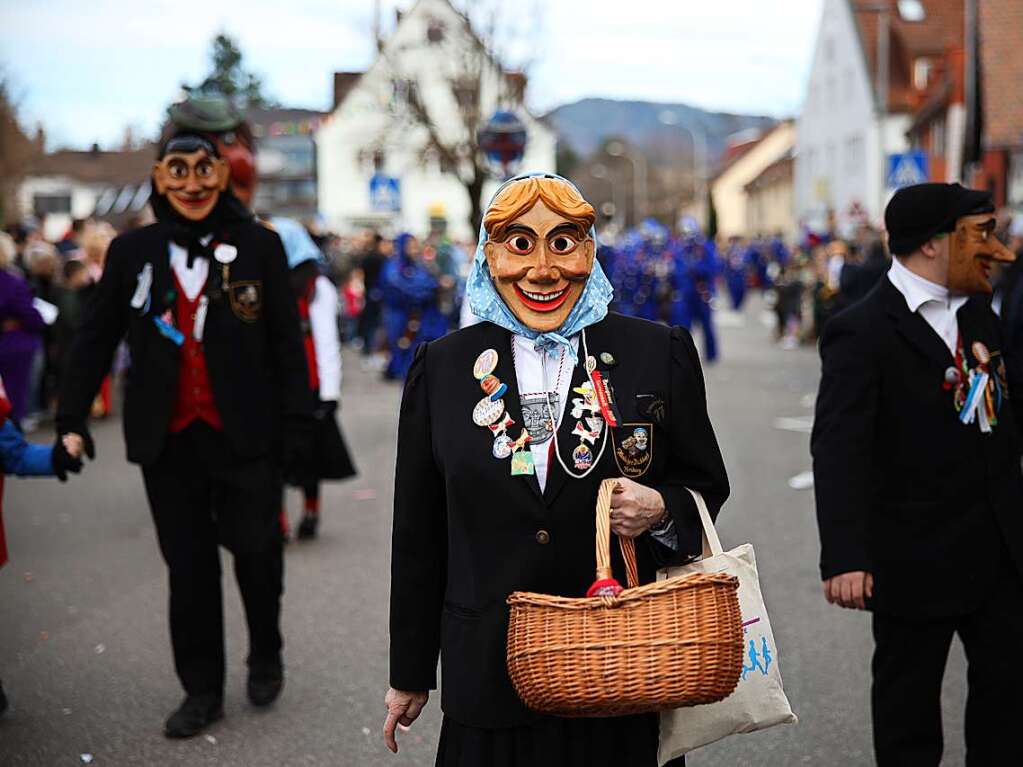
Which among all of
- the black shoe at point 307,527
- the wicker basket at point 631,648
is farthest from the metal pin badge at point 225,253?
the black shoe at point 307,527

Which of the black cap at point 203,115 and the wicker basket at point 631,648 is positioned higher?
the black cap at point 203,115

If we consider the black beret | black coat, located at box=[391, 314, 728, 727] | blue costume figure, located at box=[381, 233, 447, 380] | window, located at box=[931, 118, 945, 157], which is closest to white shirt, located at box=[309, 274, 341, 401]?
the black beret

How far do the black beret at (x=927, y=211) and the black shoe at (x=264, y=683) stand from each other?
9.51 ft

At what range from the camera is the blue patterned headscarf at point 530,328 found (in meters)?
2.97

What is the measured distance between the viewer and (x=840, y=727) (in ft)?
16.3

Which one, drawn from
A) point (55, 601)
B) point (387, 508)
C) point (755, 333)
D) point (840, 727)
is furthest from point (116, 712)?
point (755, 333)

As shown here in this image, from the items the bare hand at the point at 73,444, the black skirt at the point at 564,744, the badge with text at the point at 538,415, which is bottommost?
the black skirt at the point at 564,744

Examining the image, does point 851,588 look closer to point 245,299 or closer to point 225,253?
point 245,299

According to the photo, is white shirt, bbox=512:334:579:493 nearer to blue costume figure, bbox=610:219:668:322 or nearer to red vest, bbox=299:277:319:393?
red vest, bbox=299:277:319:393

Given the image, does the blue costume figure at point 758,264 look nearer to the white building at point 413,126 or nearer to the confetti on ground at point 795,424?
the white building at point 413,126

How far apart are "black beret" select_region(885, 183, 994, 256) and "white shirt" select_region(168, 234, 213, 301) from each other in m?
2.44

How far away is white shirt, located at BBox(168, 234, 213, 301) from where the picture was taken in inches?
195

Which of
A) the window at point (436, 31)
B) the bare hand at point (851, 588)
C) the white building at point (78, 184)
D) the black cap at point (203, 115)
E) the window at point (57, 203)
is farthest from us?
the window at point (57, 203)

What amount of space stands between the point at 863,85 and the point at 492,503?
52.7m
